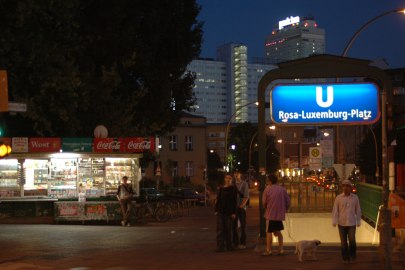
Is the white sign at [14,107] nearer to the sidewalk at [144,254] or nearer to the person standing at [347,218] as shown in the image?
the sidewalk at [144,254]

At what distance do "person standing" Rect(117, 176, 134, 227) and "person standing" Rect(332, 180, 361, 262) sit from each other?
12.6 m

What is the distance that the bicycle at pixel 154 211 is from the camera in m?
27.5

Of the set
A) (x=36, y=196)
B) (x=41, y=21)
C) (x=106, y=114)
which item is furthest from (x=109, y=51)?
(x=36, y=196)

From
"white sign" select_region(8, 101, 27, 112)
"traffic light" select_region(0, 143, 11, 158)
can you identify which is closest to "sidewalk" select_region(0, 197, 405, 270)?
"traffic light" select_region(0, 143, 11, 158)

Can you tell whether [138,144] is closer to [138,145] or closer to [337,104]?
[138,145]

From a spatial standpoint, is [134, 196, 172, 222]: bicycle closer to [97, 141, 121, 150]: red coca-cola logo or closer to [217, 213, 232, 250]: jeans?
[97, 141, 121, 150]: red coca-cola logo

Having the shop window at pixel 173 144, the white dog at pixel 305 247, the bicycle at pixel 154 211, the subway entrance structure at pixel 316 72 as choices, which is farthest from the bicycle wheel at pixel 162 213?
the shop window at pixel 173 144

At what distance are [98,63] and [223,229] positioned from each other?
67.0ft

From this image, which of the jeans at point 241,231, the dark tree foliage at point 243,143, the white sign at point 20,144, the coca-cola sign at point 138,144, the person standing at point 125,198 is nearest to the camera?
the jeans at point 241,231

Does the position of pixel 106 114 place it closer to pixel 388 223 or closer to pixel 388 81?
pixel 388 81

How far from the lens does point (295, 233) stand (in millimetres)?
17750

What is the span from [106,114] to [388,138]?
21.6 metres

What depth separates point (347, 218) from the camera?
43.8ft

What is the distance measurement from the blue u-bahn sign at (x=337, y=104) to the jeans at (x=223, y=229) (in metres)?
3.19
